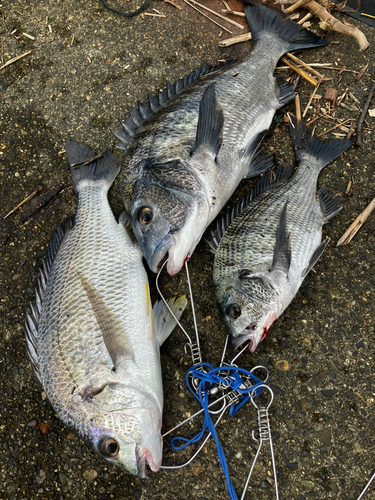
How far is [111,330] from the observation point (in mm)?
2639

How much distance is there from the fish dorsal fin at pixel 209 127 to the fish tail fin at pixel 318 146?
2.35 feet

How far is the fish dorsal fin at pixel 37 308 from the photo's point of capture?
2764 mm

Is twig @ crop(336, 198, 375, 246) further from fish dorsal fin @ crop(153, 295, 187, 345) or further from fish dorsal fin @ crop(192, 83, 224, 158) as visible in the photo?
fish dorsal fin @ crop(153, 295, 187, 345)

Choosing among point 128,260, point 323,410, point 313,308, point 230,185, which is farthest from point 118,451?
point 230,185

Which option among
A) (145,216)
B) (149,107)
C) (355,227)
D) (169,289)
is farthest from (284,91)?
(169,289)

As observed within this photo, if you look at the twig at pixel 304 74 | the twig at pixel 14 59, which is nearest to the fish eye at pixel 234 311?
the twig at pixel 304 74

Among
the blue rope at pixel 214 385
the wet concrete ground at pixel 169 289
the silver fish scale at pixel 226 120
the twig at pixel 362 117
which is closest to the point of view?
the blue rope at pixel 214 385

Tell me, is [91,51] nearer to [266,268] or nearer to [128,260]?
[128,260]

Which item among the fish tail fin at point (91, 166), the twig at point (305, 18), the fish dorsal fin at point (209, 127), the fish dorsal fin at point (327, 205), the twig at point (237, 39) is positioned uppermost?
the twig at point (305, 18)

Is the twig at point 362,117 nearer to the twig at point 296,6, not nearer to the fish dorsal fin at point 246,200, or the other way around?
the fish dorsal fin at point 246,200

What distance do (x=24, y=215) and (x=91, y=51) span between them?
6.03 feet

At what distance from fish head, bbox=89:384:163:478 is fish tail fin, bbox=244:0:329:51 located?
3.29m

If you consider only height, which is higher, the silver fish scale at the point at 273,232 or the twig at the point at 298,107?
the twig at the point at 298,107

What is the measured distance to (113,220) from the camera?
10.1 feet
